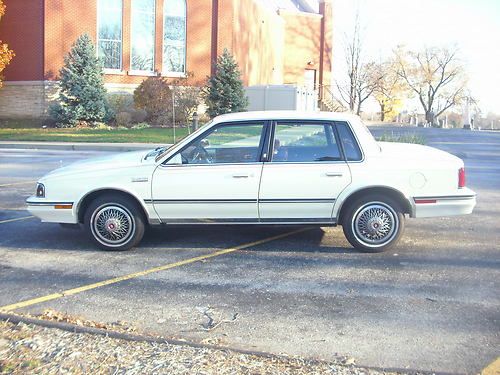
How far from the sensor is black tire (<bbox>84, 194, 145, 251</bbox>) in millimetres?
6656

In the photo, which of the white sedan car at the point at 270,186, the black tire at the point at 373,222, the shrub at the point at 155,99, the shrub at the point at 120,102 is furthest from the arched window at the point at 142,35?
the black tire at the point at 373,222

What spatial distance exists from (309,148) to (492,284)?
2.36m

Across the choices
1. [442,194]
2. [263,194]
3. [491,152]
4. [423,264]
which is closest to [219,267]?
[263,194]

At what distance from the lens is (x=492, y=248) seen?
7043mm

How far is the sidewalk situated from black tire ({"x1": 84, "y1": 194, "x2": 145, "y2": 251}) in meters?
15.6

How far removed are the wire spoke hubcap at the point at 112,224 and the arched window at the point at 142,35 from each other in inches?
1108

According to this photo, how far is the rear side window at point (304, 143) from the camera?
6.63m

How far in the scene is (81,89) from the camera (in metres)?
29.0

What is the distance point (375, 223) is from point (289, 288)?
5.36ft

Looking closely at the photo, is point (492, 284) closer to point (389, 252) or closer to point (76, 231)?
point (389, 252)

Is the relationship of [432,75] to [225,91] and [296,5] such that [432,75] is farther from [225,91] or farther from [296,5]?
[225,91]

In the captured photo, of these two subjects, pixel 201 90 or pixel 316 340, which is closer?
pixel 316 340

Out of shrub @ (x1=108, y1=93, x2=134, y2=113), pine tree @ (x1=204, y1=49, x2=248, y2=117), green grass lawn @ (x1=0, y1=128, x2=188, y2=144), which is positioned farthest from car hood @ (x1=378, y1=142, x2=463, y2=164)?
shrub @ (x1=108, y1=93, x2=134, y2=113)

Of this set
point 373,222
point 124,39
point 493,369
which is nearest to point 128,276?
point 373,222
